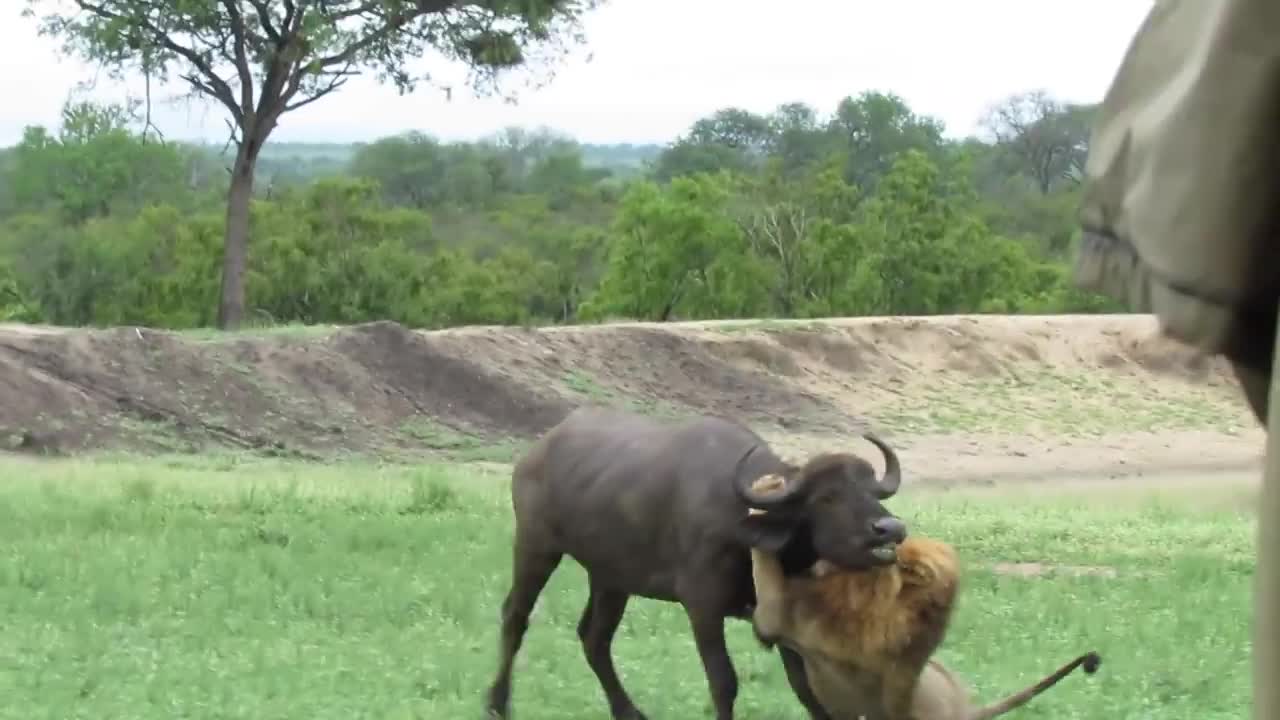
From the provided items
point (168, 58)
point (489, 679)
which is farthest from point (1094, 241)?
point (168, 58)

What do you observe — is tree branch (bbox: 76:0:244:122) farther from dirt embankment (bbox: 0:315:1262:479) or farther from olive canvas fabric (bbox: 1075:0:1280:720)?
olive canvas fabric (bbox: 1075:0:1280:720)

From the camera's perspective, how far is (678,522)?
22.2ft

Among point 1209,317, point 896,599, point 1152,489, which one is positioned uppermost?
point 1209,317

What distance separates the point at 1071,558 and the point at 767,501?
7.92 m

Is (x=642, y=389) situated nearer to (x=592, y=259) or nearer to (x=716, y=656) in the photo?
(x=716, y=656)

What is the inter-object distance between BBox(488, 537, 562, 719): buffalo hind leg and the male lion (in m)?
Result: 1.86

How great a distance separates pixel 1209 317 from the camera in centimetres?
156

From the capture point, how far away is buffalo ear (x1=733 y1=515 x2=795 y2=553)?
5996 mm

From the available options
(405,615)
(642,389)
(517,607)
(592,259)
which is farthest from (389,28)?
(592,259)

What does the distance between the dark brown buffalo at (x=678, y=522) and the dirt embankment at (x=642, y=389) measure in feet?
50.0

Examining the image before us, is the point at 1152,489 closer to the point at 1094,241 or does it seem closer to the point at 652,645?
the point at 652,645

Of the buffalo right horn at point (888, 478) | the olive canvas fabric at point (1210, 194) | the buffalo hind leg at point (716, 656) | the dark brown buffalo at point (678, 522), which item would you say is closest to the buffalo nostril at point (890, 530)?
the dark brown buffalo at point (678, 522)

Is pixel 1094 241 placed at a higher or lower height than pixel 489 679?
higher

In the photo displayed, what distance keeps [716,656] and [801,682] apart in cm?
37
